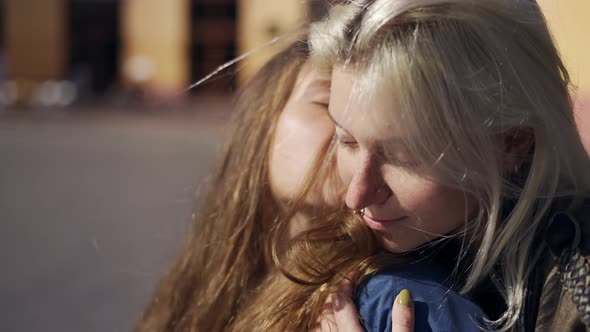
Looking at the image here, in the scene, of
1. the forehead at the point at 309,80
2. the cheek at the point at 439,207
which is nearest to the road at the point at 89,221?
the forehead at the point at 309,80

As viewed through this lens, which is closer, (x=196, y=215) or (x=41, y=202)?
(x=196, y=215)

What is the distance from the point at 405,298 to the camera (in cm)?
123

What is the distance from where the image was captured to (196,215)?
190 cm

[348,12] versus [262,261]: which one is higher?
[348,12]

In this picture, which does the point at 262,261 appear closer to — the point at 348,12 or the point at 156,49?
the point at 348,12

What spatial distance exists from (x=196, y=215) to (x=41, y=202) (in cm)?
473

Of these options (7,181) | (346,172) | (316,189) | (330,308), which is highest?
(346,172)

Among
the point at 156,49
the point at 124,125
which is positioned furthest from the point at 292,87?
the point at 156,49

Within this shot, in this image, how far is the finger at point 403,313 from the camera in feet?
3.93

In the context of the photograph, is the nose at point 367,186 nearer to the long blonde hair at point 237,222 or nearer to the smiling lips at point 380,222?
the smiling lips at point 380,222

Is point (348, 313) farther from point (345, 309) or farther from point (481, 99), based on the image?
point (481, 99)

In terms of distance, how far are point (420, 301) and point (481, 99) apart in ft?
1.17

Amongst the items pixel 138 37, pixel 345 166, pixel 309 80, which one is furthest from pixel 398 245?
pixel 138 37

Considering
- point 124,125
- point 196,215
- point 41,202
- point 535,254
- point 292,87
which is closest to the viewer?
point 535,254
